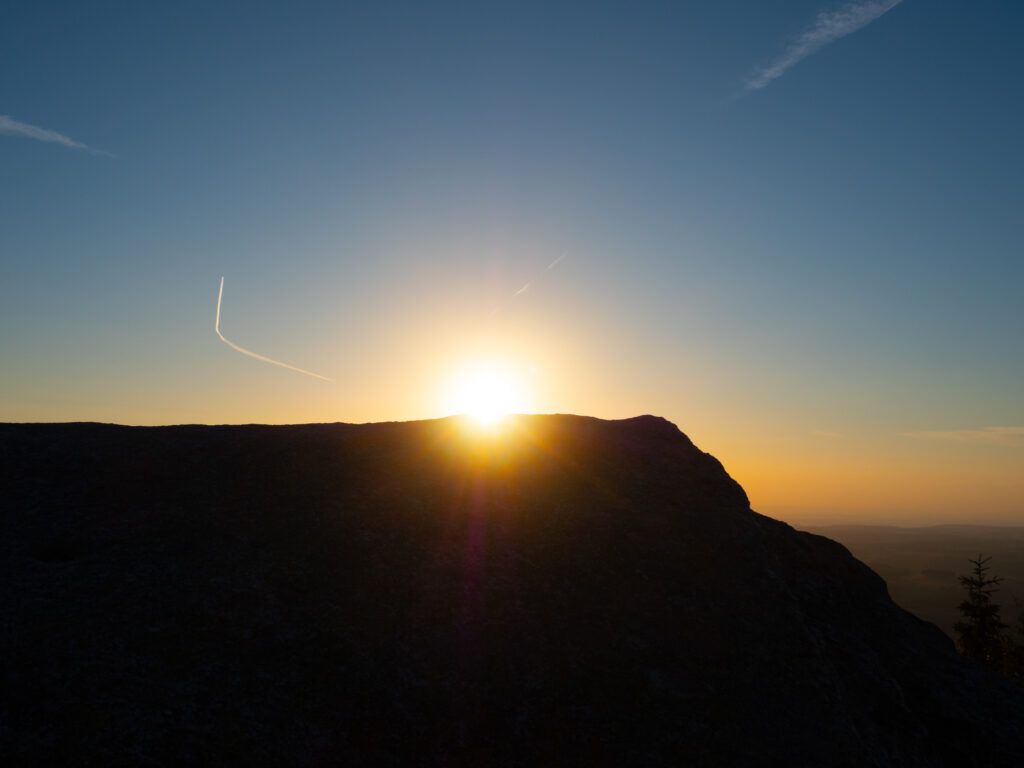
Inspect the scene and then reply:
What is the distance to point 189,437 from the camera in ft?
58.1

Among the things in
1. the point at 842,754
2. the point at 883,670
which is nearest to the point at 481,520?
the point at 842,754

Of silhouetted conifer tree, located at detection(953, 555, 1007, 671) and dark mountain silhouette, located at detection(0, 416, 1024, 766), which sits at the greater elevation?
dark mountain silhouette, located at detection(0, 416, 1024, 766)

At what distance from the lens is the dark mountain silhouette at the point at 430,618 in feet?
31.1

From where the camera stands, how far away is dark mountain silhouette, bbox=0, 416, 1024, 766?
9.48 metres

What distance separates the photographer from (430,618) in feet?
39.0

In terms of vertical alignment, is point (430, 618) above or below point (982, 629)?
above

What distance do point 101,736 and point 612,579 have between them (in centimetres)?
948

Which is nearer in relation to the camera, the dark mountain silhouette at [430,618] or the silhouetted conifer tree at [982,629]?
the dark mountain silhouette at [430,618]

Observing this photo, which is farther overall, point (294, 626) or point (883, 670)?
point (883, 670)

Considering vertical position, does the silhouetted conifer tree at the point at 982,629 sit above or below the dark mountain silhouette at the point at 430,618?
below

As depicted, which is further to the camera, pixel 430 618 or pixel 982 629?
pixel 982 629

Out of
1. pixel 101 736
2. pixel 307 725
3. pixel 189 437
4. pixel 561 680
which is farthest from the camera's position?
pixel 189 437

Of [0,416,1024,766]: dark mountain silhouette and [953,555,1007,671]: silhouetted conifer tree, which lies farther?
[953,555,1007,671]: silhouetted conifer tree

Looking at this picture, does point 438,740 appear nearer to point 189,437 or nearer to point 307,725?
point 307,725
